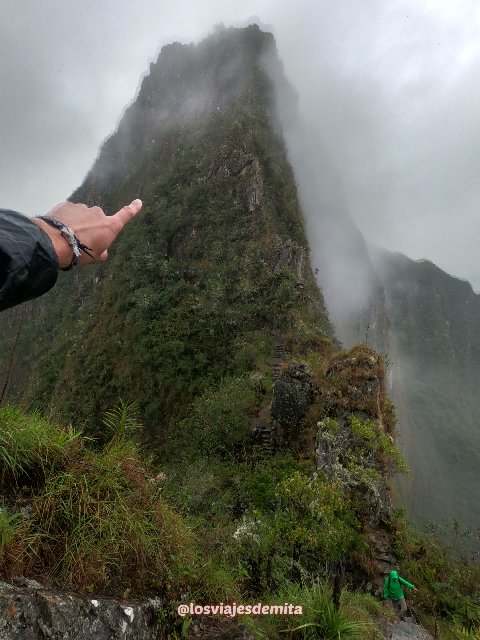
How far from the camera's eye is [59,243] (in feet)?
4.30

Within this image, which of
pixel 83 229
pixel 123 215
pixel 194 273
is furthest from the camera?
pixel 194 273

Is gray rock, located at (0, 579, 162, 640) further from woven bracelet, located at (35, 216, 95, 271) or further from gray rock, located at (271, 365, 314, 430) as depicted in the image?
gray rock, located at (271, 365, 314, 430)

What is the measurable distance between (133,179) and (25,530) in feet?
234

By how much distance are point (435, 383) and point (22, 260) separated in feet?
350

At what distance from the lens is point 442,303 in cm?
11775

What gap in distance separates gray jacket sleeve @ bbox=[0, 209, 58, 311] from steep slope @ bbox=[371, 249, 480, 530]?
62.5m

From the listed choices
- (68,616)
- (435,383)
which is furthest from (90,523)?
(435,383)

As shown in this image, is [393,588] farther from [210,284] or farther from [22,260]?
[210,284]

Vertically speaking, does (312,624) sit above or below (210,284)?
below

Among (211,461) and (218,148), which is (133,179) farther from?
(211,461)

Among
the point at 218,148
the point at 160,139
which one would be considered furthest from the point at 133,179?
the point at 218,148

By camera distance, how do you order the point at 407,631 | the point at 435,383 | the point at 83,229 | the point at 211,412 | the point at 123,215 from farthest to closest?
the point at 435,383 → the point at 211,412 → the point at 407,631 → the point at 123,215 → the point at 83,229

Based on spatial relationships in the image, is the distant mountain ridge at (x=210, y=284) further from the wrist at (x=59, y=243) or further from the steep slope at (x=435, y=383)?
the wrist at (x=59, y=243)

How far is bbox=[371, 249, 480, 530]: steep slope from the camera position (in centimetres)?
6175
